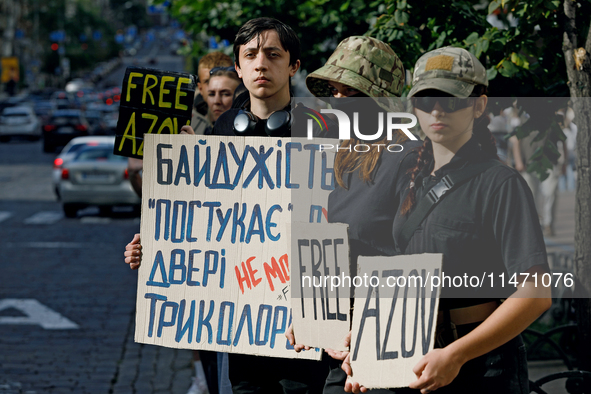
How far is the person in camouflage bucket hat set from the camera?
2.93 meters

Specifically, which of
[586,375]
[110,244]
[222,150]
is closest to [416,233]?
[222,150]

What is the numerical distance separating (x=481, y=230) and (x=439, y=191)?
17 centimetres

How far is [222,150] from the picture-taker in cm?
336

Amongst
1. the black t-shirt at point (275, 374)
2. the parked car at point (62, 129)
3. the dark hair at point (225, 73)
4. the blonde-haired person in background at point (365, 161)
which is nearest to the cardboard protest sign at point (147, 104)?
the black t-shirt at point (275, 374)

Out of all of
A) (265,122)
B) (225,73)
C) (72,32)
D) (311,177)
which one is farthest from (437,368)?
(72,32)

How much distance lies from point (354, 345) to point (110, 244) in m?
11.4

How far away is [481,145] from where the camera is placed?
2.61 meters

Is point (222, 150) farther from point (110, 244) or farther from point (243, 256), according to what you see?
point (110, 244)

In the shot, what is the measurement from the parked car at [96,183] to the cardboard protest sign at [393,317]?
14.1 meters

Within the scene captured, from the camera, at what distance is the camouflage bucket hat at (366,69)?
9.62 ft

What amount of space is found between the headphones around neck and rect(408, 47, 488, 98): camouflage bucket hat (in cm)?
83

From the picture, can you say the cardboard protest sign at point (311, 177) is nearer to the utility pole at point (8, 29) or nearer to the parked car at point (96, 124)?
the parked car at point (96, 124)

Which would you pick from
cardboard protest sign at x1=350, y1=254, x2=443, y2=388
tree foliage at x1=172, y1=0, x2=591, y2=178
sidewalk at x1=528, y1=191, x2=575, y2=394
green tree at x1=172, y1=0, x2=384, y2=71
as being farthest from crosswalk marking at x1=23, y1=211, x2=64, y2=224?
cardboard protest sign at x1=350, y1=254, x2=443, y2=388

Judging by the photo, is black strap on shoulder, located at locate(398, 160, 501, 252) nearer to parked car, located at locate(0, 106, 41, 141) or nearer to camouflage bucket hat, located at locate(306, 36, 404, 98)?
camouflage bucket hat, located at locate(306, 36, 404, 98)
